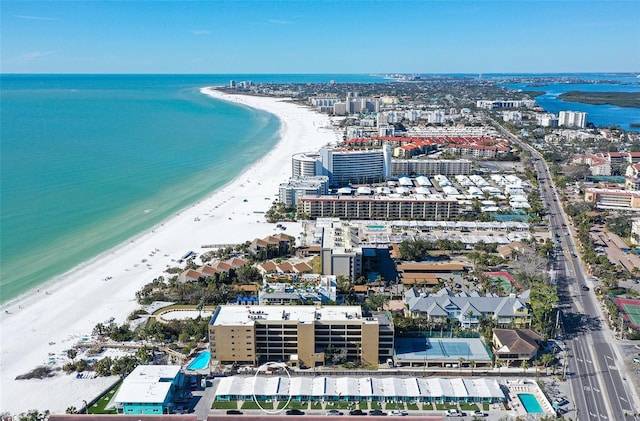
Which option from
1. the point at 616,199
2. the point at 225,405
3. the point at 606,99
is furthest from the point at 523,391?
the point at 606,99

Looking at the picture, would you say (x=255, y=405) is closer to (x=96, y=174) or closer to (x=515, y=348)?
(x=515, y=348)

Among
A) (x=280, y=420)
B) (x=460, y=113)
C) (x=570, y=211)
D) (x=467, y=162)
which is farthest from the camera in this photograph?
(x=460, y=113)

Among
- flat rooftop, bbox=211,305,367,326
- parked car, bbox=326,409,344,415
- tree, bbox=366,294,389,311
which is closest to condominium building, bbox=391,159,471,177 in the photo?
tree, bbox=366,294,389,311

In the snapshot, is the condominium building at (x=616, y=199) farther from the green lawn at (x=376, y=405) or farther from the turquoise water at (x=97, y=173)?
the turquoise water at (x=97, y=173)

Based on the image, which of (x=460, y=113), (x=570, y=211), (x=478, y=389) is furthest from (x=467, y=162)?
(x=460, y=113)

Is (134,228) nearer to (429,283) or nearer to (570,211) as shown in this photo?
(429,283)

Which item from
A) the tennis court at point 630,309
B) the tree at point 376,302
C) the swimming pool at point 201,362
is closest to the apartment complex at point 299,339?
the swimming pool at point 201,362

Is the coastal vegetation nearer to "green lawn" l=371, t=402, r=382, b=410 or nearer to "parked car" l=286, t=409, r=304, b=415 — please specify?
"green lawn" l=371, t=402, r=382, b=410
